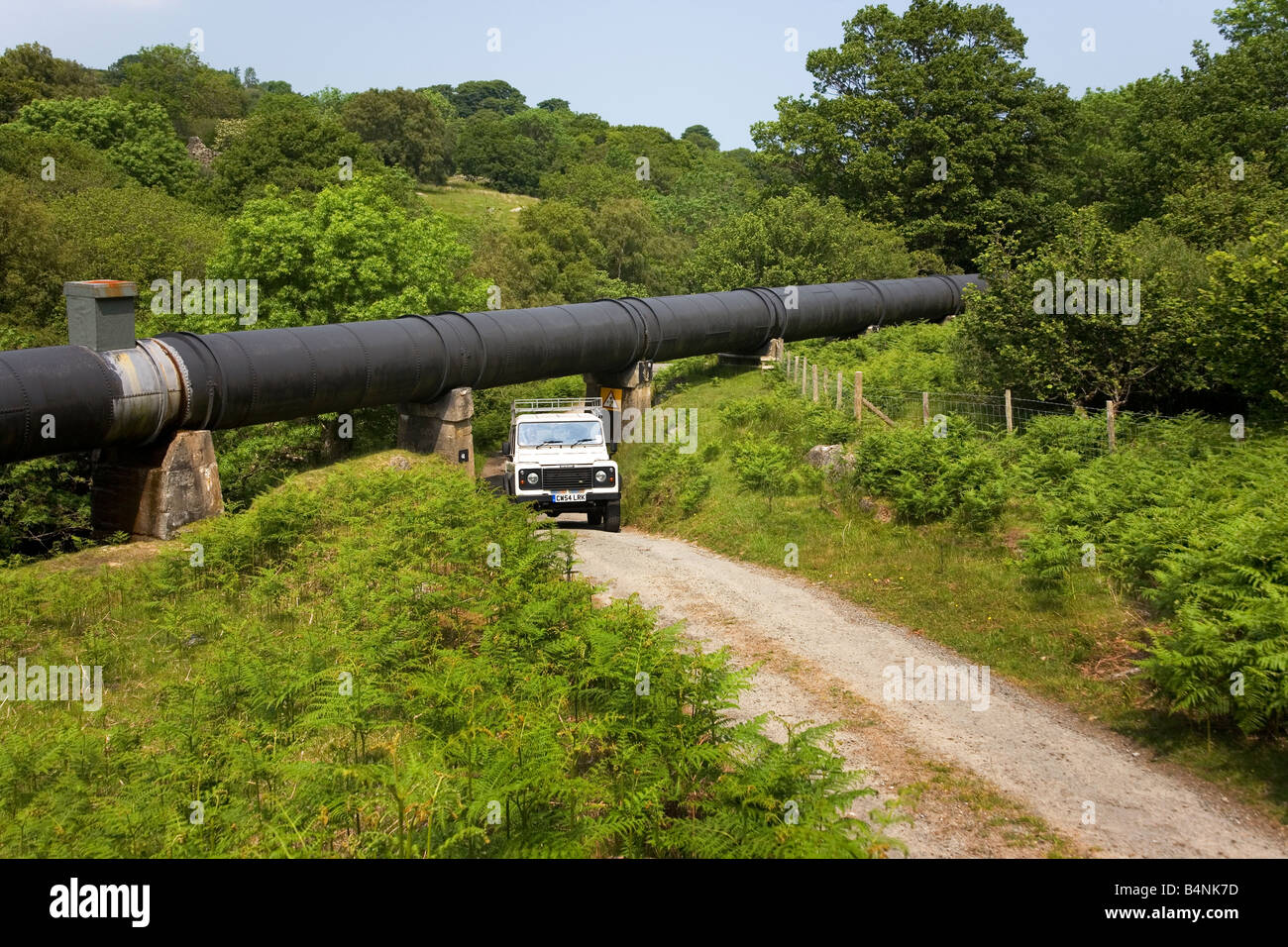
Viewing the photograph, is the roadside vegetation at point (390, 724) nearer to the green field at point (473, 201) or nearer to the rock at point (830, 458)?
the rock at point (830, 458)

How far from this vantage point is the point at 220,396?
18.8 meters

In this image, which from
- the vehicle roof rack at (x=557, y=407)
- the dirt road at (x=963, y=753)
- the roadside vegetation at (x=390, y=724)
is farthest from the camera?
the vehicle roof rack at (x=557, y=407)

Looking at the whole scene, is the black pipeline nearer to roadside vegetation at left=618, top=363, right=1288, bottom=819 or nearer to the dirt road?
roadside vegetation at left=618, top=363, right=1288, bottom=819

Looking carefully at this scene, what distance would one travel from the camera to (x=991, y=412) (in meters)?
24.4

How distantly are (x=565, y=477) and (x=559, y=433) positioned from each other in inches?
58.2

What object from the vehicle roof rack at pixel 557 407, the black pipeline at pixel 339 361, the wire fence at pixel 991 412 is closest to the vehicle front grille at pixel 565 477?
the vehicle roof rack at pixel 557 407

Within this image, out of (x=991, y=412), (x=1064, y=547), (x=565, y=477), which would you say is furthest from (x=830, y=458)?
(x=1064, y=547)

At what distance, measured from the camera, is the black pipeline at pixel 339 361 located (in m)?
16.3

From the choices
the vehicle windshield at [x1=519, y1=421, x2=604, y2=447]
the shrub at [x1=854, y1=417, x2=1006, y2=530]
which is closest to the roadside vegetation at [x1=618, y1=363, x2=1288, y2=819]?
the shrub at [x1=854, y1=417, x2=1006, y2=530]

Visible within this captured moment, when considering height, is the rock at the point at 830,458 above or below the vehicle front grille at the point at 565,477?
above

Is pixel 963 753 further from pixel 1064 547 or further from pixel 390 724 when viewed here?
pixel 390 724
